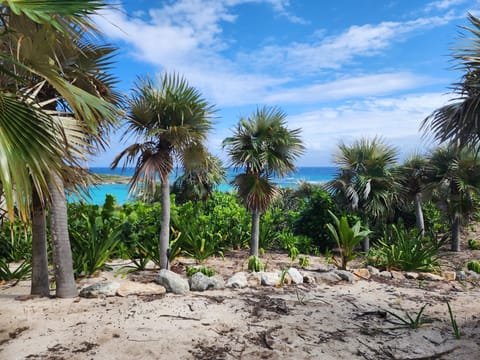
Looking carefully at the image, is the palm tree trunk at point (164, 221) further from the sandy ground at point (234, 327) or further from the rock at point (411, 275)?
the rock at point (411, 275)

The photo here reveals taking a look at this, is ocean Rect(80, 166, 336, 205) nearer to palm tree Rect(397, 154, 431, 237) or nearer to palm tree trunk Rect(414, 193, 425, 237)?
palm tree Rect(397, 154, 431, 237)

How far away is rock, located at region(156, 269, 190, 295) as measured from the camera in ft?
14.2

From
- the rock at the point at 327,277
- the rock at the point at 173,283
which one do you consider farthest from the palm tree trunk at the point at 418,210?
the rock at the point at 173,283

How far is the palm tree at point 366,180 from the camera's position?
9016 mm

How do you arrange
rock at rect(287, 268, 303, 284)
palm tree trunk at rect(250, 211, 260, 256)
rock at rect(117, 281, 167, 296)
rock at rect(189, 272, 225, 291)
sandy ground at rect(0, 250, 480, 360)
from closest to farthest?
sandy ground at rect(0, 250, 480, 360)
rock at rect(117, 281, 167, 296)
rock at rect(189, 272, 225, 291)
rock at rect(287, 268, 303, 284)
palm tree trunk at rect(250, 211, 260, 256)

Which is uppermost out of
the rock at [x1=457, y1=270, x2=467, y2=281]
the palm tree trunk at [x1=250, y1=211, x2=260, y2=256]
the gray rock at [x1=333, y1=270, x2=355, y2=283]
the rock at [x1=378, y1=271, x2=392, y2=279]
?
the palm tree trunk at [x1=250, y1=211, x2=260, y2=256]

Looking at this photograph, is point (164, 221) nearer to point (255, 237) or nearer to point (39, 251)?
point (39, 251)

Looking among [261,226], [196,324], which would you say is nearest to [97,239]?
[196,324]

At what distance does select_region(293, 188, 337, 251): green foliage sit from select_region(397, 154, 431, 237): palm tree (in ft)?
7.73

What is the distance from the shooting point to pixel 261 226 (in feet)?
30.0

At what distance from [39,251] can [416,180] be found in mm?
10134

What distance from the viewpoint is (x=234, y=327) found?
10.6ft

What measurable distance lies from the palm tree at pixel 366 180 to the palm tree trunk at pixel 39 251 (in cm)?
744

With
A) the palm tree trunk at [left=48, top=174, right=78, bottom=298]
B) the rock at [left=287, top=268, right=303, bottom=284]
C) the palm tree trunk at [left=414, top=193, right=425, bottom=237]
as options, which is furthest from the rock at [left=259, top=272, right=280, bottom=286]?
the palm tree trunk at [left=414, top=193, right=425, bottom=237]
